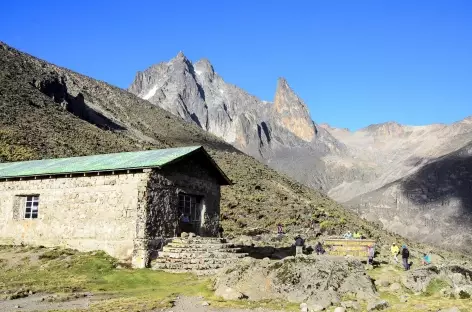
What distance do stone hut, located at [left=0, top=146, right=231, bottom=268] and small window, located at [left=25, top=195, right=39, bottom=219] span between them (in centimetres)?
1

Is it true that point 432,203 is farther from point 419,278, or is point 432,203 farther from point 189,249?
point 419,278

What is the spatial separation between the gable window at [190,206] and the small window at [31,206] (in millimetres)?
8258

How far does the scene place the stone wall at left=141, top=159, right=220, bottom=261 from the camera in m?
23.0

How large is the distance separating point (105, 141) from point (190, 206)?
4863 cm

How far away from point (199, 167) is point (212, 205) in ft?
8.92

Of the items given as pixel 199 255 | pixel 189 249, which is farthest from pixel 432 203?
pixel 199 255

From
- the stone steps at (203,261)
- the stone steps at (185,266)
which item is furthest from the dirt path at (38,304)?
the stone steps at (203,261)

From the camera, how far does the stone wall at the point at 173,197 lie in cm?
2298

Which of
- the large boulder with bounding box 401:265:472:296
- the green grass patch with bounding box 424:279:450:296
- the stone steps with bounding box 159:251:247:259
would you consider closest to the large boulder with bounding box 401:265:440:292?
the large boulder with bounding box 401:265:472:296

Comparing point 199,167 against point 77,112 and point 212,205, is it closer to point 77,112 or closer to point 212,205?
point 212,205

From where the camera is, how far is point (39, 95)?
77.2 metres

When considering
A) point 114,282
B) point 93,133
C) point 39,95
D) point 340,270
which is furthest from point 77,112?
point 340,270

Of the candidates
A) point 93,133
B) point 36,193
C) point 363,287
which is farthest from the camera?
point 93,133

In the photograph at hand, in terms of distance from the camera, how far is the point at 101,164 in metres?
25.6
